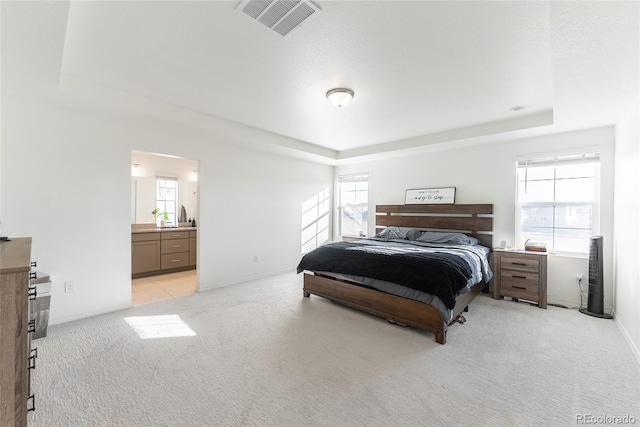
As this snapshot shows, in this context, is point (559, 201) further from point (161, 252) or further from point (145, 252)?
point (145, 252)

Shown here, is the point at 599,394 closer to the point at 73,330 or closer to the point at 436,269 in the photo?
the point at 436,269

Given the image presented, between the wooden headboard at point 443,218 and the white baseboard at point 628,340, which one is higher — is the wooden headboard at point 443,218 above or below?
above

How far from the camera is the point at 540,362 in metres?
2.27

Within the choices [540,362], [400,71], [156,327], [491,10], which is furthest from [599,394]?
[156,327]

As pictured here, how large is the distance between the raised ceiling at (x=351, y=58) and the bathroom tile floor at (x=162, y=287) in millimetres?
2422

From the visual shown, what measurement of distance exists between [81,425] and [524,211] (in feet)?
17.1

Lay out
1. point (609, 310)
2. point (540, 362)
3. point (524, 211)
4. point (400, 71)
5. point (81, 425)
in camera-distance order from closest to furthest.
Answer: point (81, 425) → point (540, 362) → point (400, 71) → point (609, 310) → point (524, 211)

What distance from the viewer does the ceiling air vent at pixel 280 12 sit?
1.65 meters

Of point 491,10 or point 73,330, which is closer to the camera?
point 491,10

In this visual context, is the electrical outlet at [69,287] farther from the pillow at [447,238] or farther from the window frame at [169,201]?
the pillow at [447,238]

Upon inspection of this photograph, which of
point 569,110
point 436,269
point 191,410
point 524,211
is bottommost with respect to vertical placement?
point 191,410

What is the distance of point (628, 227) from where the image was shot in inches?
107

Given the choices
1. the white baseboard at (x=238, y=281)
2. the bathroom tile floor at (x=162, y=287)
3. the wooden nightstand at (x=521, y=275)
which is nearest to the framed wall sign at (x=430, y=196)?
the wooden nightstand at (x=521, y=275)

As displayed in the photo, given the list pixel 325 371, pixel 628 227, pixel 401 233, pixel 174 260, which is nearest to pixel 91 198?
pixel 174 260
